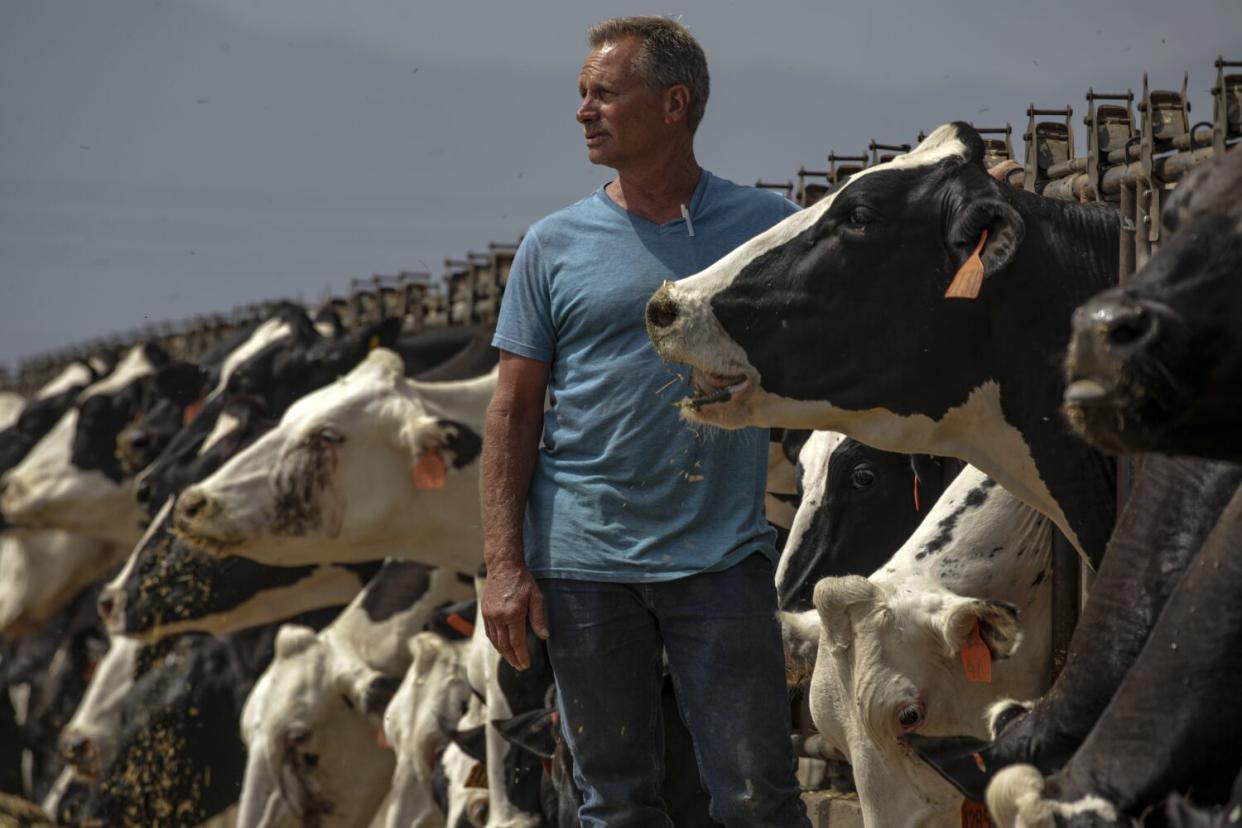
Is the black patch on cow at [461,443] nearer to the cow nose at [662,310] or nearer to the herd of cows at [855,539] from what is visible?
the herd of cows at [855,539]

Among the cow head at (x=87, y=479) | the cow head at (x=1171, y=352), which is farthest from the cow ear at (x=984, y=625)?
the cow head at (x=87, y=479)

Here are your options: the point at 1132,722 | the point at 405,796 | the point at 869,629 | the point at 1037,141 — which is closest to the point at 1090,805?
the point at 1132,722

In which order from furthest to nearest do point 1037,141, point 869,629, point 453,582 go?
point 453,582, point 1037,141, point 869,629

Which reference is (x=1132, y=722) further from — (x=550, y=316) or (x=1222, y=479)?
(x=550, y=316)

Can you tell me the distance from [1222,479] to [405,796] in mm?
5420

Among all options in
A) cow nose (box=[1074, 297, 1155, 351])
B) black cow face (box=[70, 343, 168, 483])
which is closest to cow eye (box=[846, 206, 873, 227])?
cow nose (box=[1074, 297, 1155, 351])

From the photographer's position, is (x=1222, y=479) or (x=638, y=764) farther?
(x=638, y=764)

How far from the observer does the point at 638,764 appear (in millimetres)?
5191

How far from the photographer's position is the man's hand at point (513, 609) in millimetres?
5156

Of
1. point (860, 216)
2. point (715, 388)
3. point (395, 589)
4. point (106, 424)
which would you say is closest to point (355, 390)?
point (395, 589)

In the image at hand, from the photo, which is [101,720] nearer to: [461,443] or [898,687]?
[461,443]

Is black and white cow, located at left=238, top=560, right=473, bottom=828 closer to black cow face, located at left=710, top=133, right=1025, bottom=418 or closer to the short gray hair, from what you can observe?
the short gray hair

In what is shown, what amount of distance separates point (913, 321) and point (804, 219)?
36 cm

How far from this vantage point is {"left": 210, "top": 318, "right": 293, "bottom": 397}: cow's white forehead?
39.9 feet
